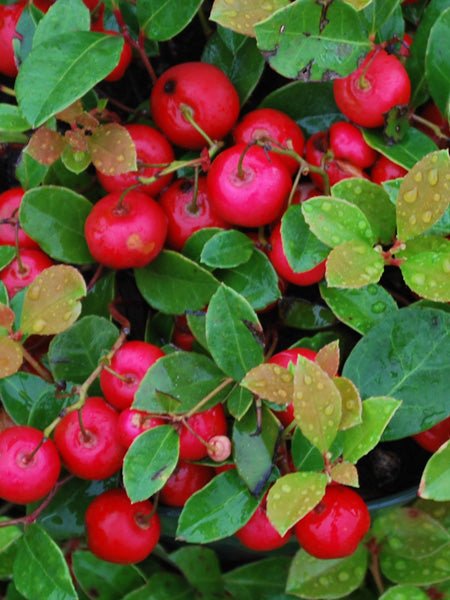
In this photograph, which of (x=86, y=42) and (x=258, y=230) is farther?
(x=258, y=230)

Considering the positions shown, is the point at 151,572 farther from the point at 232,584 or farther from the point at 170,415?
the point at 170,415

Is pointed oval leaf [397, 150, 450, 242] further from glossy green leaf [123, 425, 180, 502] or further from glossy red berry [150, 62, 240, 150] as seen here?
glossy green leaf [123, 425, 180, 502]

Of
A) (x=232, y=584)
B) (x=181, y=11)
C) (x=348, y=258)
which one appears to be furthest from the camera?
(x=232, y=584)

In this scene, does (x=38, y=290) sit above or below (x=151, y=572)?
above

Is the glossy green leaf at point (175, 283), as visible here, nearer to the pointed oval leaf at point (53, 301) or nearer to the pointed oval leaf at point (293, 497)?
the pointed oval leaf at point (53, 301)

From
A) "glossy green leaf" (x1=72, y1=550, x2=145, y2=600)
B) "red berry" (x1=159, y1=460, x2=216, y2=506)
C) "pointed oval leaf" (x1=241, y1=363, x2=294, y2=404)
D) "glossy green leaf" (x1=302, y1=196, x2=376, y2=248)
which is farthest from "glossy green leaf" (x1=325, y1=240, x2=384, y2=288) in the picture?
"glossy green leaf" (x1=72, y1=550, x2=145, y2=600)

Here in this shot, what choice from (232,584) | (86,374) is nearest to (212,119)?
(86,374)

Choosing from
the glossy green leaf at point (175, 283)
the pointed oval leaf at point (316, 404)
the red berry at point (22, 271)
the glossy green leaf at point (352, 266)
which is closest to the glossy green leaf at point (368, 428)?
the pointed oval leaf at point (316, 404)
